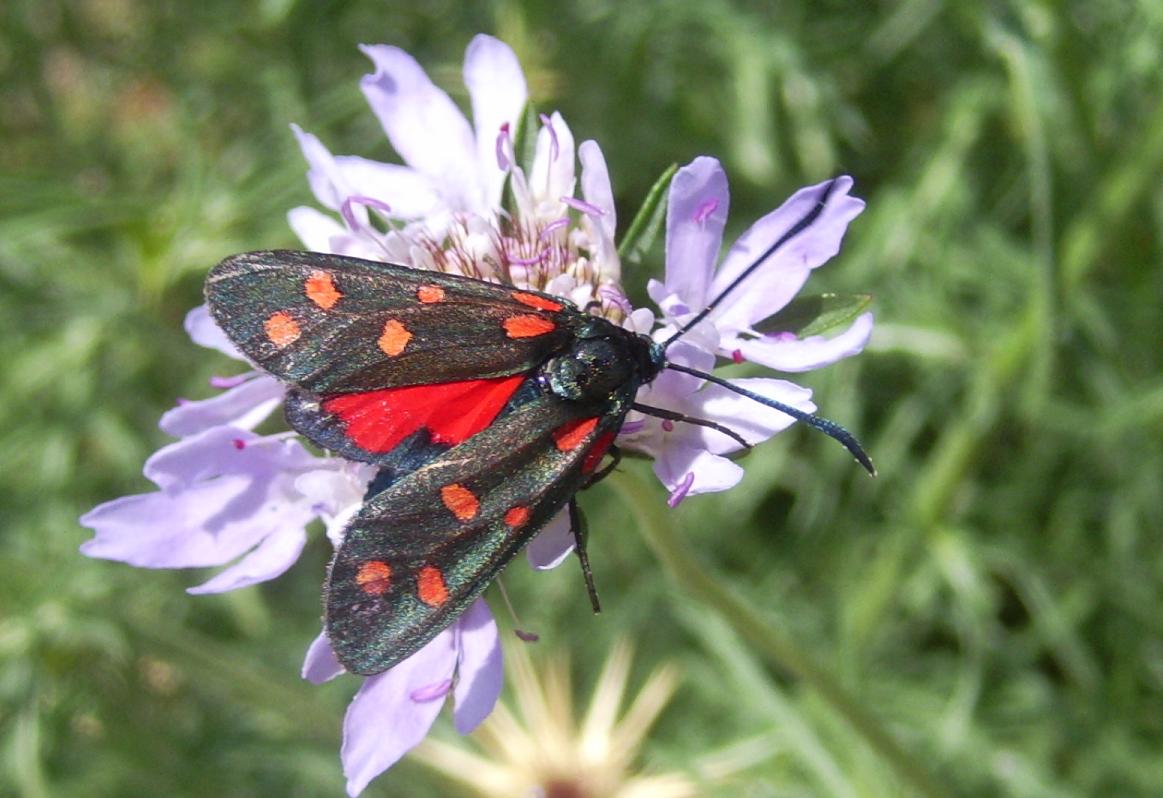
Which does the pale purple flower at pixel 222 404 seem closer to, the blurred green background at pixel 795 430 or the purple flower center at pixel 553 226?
the purple flower center at pixel 553 226

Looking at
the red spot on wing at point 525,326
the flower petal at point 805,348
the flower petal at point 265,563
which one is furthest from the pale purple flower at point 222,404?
the flower petal at point 805,348

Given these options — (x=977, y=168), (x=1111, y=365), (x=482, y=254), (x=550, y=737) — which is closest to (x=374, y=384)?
(x=482, y=254)

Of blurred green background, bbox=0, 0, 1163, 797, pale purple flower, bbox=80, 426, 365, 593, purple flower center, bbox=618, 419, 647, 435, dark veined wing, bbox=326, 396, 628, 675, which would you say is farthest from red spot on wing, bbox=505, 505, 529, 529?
blurred green background, bbox=0, 0, 1163, 797

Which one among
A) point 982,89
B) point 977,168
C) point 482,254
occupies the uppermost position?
point 482,254

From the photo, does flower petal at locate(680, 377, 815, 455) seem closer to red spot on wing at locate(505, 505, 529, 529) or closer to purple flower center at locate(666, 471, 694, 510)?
purple flower center at locate(666, 471, 694, 510)

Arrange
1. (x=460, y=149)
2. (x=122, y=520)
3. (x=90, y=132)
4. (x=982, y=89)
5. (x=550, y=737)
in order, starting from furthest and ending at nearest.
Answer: (x=90, y=132) → (x=982, y=89) → (x=550, y=737) → (x=460, y=149) → (x=122, y=520)

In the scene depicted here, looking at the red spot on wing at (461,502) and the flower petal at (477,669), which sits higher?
the red spot on wing at (461,502)

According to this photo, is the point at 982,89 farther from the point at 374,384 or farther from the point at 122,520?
the point at 122,520
